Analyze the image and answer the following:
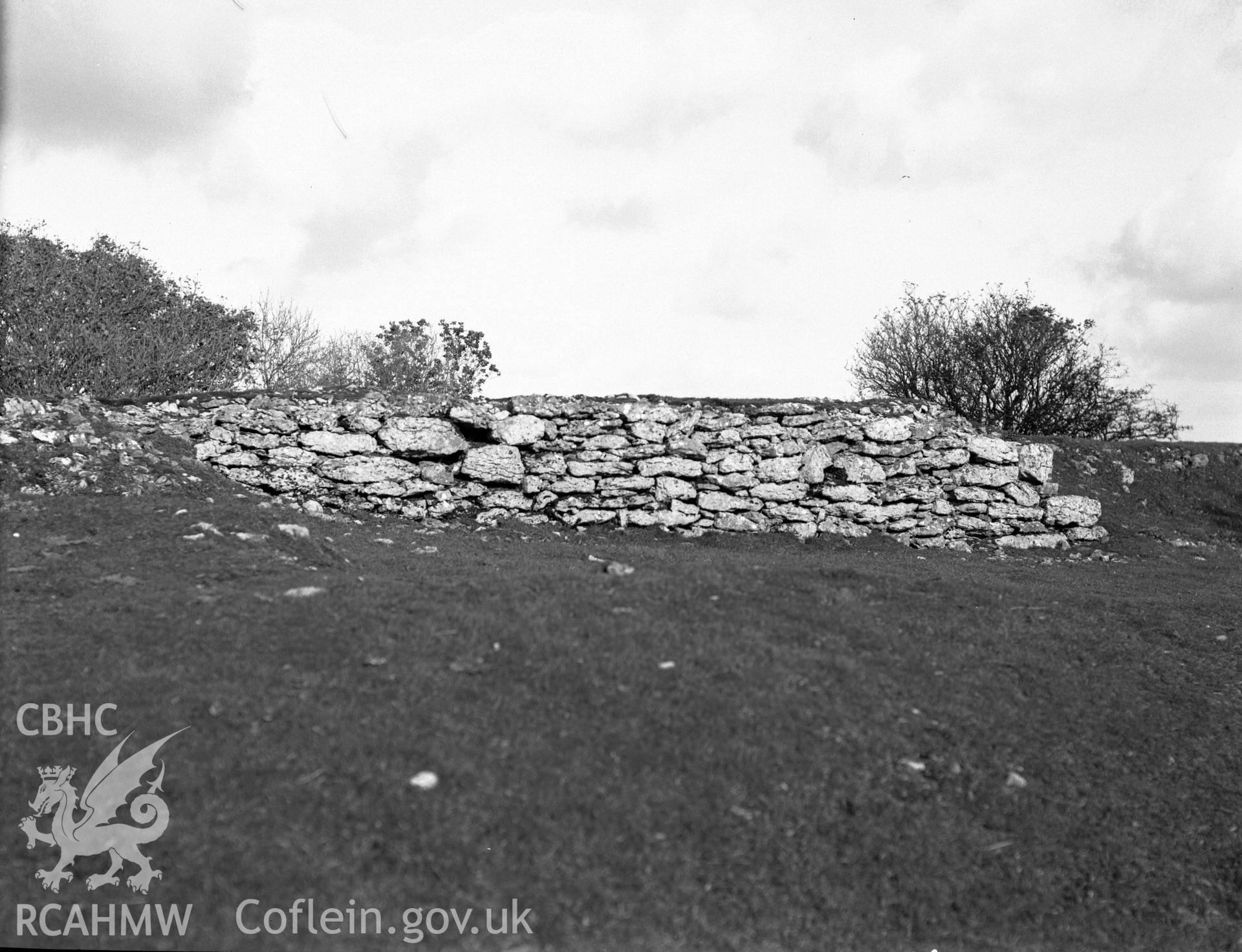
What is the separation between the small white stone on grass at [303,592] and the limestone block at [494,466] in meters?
9.76

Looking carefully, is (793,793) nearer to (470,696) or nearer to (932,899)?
(932,899)

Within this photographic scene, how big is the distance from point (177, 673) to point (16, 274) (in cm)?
2803

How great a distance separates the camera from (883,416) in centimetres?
2230

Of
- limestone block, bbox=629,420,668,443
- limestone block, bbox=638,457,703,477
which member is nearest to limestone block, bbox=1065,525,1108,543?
limestone block, bbox=638,457,703,477

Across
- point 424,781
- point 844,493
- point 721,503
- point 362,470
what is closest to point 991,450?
point 844,493

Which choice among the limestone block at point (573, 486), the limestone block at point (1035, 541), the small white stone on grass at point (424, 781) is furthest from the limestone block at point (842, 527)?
the small white stone on grass at point (424, 781)

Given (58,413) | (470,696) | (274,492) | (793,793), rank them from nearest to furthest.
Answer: (793,793) → (470,696) → (58,413) → (274,492)

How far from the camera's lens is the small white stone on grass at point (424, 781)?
23.2ft

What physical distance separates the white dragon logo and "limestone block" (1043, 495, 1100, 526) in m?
20.1

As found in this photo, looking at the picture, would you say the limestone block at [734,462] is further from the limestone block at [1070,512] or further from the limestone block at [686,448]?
the limestone block at [1070,512]

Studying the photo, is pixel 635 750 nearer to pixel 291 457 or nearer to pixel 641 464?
pixel 641 464

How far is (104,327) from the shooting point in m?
31.2

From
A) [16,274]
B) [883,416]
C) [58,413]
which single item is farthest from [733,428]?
[16,274]

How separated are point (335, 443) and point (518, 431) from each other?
3.76 m
